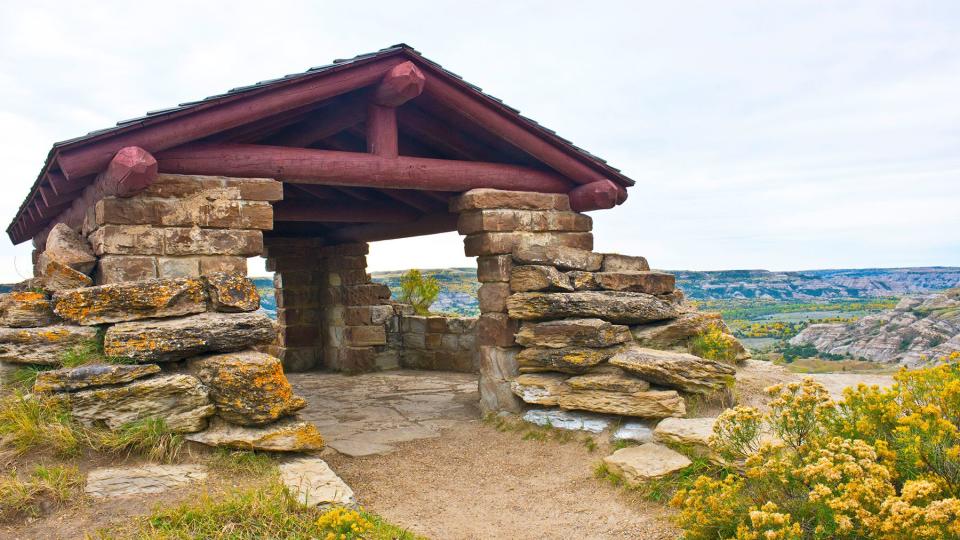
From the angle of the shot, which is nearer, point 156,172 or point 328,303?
point 156,172

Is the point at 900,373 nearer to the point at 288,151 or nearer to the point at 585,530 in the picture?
the point at 585,530

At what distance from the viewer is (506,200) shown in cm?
713

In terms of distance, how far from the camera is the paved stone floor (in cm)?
676

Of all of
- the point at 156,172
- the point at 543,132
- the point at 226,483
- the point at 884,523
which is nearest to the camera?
the point at 884,523

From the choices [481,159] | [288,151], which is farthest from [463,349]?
[288,151]

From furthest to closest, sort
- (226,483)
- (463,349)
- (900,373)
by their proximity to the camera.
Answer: (463,349) < (226,483) < (900,373)

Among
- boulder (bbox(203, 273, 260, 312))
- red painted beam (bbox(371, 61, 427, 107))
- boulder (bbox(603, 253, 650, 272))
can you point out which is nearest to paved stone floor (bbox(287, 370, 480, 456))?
boulder (bbox(203, 273, 260, 312))

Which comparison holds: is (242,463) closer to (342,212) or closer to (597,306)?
(597,306)

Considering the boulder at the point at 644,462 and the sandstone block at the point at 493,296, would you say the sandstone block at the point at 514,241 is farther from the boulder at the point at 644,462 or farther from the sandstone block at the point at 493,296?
the boulder at the point at 644,462

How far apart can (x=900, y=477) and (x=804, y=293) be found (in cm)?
2045

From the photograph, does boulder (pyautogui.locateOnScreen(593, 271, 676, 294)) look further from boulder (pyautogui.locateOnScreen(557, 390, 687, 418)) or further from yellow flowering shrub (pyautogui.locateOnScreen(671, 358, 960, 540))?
yellow flowering shrub (pyautogui.locateOnScreen(671, 358, 960, 540))

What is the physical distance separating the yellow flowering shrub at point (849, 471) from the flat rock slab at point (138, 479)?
10.2ft

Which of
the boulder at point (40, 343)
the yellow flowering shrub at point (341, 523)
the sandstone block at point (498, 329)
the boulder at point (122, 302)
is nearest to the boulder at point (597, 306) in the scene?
the sandstone block at point (498, 329)

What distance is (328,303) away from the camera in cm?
1206
